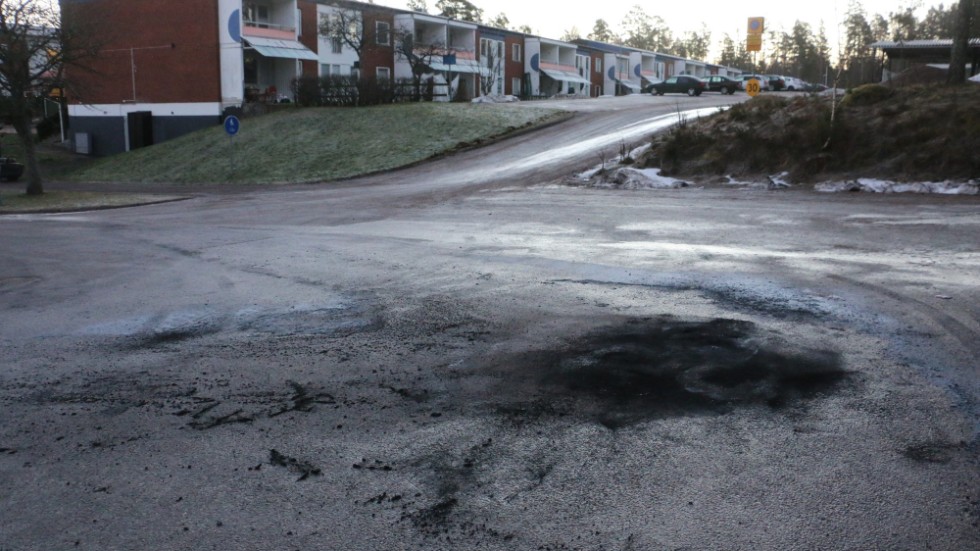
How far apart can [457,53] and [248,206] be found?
4955cm

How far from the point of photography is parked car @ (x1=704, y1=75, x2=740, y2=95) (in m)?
69.6

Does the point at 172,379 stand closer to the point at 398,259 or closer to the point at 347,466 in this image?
the point at 347,466

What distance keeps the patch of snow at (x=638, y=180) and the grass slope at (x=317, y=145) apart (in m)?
11.4

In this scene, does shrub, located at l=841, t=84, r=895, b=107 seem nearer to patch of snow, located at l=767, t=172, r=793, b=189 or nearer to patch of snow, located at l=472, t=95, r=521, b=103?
patch of snow, located at l=767, t=172, r=793, b=189

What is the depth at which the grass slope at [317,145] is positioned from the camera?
36062 mm

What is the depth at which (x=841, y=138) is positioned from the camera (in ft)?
77.1

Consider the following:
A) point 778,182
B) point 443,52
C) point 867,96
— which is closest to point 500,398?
point 778,182

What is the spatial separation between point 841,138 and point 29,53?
82.9ft

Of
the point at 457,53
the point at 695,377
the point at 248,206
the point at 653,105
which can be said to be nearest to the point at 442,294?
the point at 695,377

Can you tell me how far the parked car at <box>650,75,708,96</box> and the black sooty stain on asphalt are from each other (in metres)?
63.5

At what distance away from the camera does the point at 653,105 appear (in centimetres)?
4731

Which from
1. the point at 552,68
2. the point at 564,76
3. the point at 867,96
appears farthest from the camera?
the point at 564,76

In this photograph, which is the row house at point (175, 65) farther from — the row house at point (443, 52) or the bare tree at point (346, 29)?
the row house at point (443, 52)

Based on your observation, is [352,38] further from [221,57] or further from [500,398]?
[500,398]
